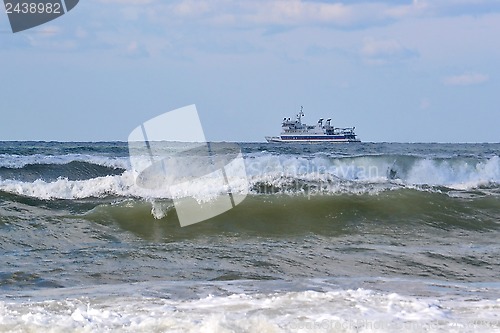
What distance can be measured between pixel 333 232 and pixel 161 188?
4670 mm

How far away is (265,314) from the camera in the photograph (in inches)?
200

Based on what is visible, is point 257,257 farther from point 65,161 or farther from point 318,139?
point 318,139

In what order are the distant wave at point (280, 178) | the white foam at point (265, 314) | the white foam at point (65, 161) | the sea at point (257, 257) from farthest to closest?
the white foam at point (65, 161) → the distant wave at point (280, 178) → the sea at point (257, 257) → the white foam at point (265, 314)

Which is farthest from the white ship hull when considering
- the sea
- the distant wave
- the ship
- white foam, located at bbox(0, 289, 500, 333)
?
white foam, located at bbox(0, 289, 500, 333)

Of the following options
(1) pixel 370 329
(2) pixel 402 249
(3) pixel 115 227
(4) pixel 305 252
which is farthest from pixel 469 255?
(3) pixel 115 227

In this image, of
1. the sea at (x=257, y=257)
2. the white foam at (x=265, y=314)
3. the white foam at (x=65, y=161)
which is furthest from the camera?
the white foam at (x=65, y=161)

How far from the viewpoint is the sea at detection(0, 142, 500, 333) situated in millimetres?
5012

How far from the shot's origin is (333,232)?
36.5 feet

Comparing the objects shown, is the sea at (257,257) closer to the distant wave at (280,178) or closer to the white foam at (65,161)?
the distant wave at (280,178)

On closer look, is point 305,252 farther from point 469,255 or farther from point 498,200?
point 498,200

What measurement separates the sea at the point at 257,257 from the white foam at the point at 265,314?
0.01m

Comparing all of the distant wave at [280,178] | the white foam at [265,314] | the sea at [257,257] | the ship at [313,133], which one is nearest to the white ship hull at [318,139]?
the ship at [313,133]

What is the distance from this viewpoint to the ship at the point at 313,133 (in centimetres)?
6625

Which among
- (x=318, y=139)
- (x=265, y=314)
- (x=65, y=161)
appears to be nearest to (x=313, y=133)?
(x=318, y=139)
